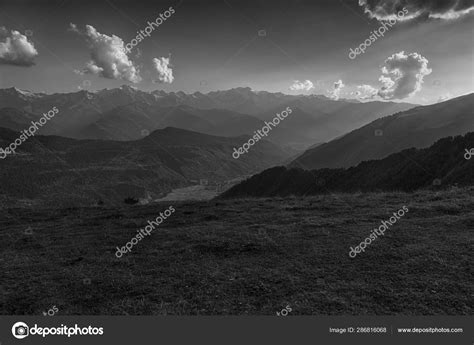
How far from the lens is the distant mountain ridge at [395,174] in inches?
2549

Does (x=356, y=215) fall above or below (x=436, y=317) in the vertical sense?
above

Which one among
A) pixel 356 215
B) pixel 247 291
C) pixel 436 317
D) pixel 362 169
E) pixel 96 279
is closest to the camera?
pixel 436 317

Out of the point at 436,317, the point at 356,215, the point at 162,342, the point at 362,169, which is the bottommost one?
the point at 436,317

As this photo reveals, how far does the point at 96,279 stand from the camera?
11.4 meters

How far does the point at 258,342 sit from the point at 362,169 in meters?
100

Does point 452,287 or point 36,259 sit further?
point 36,259

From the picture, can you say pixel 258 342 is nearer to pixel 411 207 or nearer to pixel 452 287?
pixel 452 287

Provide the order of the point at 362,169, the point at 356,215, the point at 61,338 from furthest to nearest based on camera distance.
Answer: the point at 362,169 → the point at 356,215 → the point at 61,338

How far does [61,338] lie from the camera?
9.04 m

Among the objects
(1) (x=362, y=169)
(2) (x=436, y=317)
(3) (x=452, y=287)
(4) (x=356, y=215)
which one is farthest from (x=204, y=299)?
(1) (x=362, y=169)

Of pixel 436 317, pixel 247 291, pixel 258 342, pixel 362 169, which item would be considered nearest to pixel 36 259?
pixel 247 291

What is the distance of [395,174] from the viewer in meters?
83.9

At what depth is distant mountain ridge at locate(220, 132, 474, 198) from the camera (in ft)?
212

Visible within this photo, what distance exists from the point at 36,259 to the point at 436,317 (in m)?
15.4
